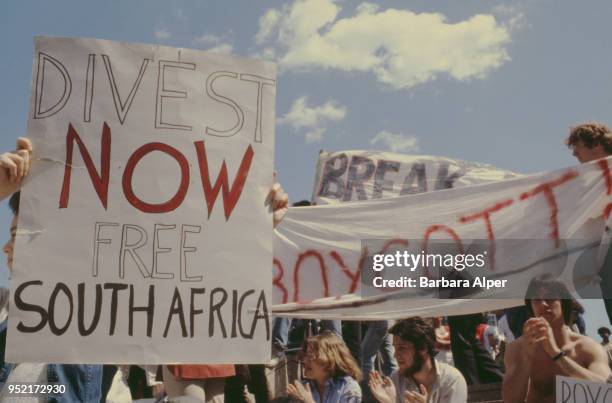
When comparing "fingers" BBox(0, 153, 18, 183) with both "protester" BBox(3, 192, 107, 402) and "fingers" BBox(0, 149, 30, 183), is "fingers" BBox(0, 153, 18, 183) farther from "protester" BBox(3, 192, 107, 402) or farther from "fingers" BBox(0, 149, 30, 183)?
"protester" BBox(3, 192, 107, 402)

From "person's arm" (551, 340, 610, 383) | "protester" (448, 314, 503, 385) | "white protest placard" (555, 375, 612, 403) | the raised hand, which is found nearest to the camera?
"white protest placard" (555, 375, 612, 403)

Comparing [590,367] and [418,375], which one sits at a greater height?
[590,367]

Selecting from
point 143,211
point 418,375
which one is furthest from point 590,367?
point 143,211

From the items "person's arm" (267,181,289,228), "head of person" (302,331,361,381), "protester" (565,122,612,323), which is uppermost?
"protester" (565,122,612,323)

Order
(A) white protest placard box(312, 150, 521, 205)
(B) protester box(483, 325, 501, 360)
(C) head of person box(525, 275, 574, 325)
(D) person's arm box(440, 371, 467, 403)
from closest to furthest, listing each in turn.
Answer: (C) head of person box(525, 275, 574, 325) → (D) person's arm box(440, 371, 467, 403) → (A) white protest placard box(312, 150, 521, 205) → (B) protester box(483, 325, 501, 360)

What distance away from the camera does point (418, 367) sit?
389 cm

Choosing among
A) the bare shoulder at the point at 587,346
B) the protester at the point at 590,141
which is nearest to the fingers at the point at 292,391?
the bare shoulder at the point at 587,346

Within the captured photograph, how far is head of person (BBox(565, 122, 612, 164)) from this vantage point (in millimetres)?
4312

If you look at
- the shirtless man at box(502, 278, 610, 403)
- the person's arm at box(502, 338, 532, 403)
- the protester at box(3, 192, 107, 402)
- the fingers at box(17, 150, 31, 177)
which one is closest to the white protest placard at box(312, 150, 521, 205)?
the shirtless man at box(502, 278, 610, 403)

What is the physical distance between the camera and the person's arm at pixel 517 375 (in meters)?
3.48

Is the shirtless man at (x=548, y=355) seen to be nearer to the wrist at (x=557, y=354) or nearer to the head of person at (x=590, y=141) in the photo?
the wrist at (x=557, y=354)

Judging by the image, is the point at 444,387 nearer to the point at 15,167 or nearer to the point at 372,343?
the point at 372,343

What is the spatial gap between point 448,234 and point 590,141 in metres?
1.17

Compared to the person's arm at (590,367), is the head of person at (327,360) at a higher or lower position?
lower
